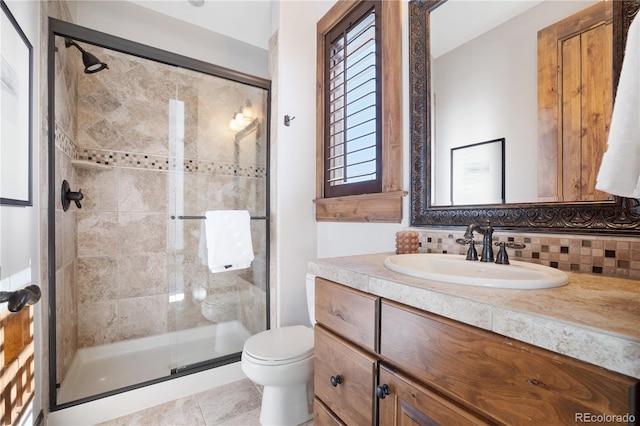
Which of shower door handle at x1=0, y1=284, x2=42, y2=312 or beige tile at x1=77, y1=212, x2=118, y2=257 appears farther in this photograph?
beige tile at x1=77, y1=212, x2=118, y2=257

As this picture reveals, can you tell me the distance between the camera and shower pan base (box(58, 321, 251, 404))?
1.68m

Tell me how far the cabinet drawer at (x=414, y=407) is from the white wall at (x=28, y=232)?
1220mm

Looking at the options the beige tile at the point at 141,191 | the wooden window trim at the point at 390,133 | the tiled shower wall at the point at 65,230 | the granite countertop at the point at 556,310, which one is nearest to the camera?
the granite countertop at the point at 556,310

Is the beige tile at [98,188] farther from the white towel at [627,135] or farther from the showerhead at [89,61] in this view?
the white towel at [627,135]

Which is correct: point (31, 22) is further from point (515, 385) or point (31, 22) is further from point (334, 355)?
point (515, 385)

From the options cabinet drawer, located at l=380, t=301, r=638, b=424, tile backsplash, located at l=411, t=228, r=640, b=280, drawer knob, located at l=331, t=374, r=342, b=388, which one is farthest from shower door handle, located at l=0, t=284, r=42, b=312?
tile backsplash, located at l=411, t=228, r=640, b=280

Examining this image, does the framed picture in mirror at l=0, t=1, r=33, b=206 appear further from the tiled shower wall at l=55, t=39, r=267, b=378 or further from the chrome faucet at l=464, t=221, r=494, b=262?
the chrome faucet at l=464, t=221, r=494, b=262

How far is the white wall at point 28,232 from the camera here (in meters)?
1.01

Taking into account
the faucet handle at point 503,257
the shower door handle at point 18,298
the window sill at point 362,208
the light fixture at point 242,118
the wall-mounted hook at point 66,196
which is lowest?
the shower door handle at point 18,298

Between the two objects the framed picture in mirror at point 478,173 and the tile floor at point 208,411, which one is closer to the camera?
the framed picture in mirror at point 478,173

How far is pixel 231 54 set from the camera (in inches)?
96.5

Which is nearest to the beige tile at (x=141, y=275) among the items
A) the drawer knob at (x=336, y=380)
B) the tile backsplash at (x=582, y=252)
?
the drawer knob at (x=336, y=380)

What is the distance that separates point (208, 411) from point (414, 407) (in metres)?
1.41

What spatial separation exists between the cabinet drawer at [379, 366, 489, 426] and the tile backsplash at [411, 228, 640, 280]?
60 centimetres
